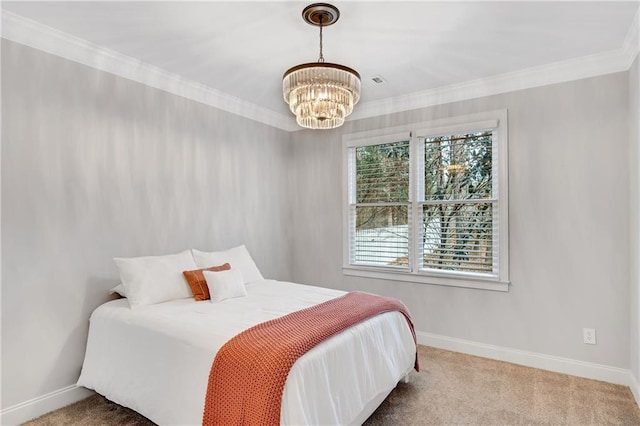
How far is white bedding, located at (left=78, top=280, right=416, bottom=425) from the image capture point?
6.27 feet

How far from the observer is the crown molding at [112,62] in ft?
7.98

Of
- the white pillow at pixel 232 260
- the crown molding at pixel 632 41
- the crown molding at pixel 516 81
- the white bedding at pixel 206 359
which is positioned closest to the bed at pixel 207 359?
the white bedding at pixel 206 359

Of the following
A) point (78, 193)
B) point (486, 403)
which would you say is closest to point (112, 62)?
point (78, 193)

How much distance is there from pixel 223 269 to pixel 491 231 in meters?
2.51

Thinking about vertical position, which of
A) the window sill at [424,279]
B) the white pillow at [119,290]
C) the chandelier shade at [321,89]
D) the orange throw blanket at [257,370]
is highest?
the chandelier shade at [321,89]

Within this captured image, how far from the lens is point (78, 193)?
107 inches

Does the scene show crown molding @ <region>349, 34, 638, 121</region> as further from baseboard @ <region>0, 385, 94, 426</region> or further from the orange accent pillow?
baseboard @ <region>0, 385, 94, 426</region>

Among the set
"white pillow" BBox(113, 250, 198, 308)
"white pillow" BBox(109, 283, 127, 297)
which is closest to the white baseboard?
"white pillow" BBox(109, 283, 127, 297)

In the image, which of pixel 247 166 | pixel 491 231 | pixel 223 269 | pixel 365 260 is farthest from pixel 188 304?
pixel 491 231

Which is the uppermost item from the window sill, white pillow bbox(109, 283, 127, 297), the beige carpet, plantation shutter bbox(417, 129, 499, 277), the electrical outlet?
plantation shutter bbox(417, 129, 499, 277)

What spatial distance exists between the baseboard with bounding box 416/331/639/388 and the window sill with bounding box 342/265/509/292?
0.54m

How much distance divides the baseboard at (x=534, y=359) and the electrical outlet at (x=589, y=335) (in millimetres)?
178

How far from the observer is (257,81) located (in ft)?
11.5

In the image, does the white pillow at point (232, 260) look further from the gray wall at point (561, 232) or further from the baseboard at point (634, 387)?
the baseboard at point (634, 387)
